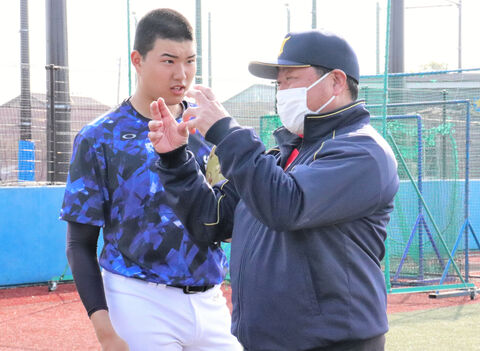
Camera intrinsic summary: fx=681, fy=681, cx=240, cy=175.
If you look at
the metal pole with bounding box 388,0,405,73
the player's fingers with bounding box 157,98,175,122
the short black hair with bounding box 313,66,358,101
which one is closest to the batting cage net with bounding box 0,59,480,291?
A: the metal pole with bounding box 388,0,405,73

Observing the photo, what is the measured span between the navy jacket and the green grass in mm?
4388

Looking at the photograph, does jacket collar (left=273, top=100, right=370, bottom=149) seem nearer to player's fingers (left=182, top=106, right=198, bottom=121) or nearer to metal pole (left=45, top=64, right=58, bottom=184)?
player's fingers (left=182, top=106, right=198, bottom=121)

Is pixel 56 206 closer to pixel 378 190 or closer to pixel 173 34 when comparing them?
pixel 173 34

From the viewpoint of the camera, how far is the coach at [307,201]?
200 cm

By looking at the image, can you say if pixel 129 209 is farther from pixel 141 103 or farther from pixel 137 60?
pixel 137 60

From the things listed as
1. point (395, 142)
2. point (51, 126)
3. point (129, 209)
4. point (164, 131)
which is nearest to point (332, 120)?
point (164, 131)

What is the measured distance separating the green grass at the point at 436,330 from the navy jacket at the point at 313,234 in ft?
14.4

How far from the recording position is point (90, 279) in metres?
2.69

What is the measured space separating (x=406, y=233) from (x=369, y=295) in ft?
28.5

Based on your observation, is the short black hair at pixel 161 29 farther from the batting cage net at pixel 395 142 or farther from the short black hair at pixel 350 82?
the batting cage net at pixel 395 142

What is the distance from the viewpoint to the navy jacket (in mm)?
1994

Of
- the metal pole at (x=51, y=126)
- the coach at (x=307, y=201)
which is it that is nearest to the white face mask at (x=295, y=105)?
the coach at (x=307, y=201)

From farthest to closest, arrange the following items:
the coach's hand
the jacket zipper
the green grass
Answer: the green grass, the jacket zipper, the coach's hand

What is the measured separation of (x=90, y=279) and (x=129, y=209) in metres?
0.31
